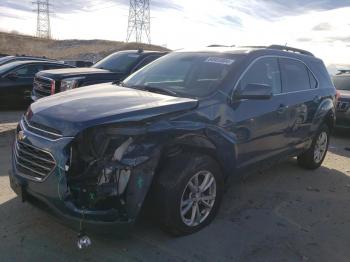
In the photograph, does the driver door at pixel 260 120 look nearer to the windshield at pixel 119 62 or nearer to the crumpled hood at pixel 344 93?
the windshield at pixel 119 62

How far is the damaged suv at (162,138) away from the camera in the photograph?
11.6 feet

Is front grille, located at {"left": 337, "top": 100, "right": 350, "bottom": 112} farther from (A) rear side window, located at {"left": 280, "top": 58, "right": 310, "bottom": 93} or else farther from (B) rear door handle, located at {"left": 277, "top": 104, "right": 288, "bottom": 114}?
(B) rear door handle, located at {"left": 277, "top": 104, "right": 288, "bottom": 114}

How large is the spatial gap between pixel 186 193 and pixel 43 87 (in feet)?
20.0

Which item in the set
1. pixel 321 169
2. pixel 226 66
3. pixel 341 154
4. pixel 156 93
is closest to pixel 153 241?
pixel 156 93

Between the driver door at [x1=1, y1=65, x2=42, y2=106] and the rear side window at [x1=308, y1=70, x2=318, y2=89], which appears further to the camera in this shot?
the driver door at [x1=1, y1=65, x2=42, y2=106]

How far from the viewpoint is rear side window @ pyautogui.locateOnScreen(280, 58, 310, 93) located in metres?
5.75

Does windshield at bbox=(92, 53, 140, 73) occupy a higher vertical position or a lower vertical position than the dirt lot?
higher

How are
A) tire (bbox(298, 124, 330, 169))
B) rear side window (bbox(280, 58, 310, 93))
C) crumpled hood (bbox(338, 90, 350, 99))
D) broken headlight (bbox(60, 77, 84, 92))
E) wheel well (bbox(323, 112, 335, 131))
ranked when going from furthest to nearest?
crumpled hood (bbox(338, 90, 350, 99)) < broken headlight (bbox(60, 77, 84, 92)) < wheel well (bbox(323, 112, 335, 131)) < tire (bbox(298, 124, 330, 169)) < rear side window (bbox(280, 58, 310, 93))

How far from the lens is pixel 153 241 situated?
13.3 ft

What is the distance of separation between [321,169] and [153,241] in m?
4.22

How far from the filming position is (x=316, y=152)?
22.7 ft

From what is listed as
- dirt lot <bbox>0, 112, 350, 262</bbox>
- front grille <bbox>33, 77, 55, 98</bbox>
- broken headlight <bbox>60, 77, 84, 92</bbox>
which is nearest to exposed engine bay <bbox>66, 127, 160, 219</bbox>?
dirt lot <bbox>0, 112, 350, 262</bbox>

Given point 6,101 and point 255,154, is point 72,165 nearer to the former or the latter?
point 255,154

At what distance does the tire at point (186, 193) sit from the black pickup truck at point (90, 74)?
4.17 metres
